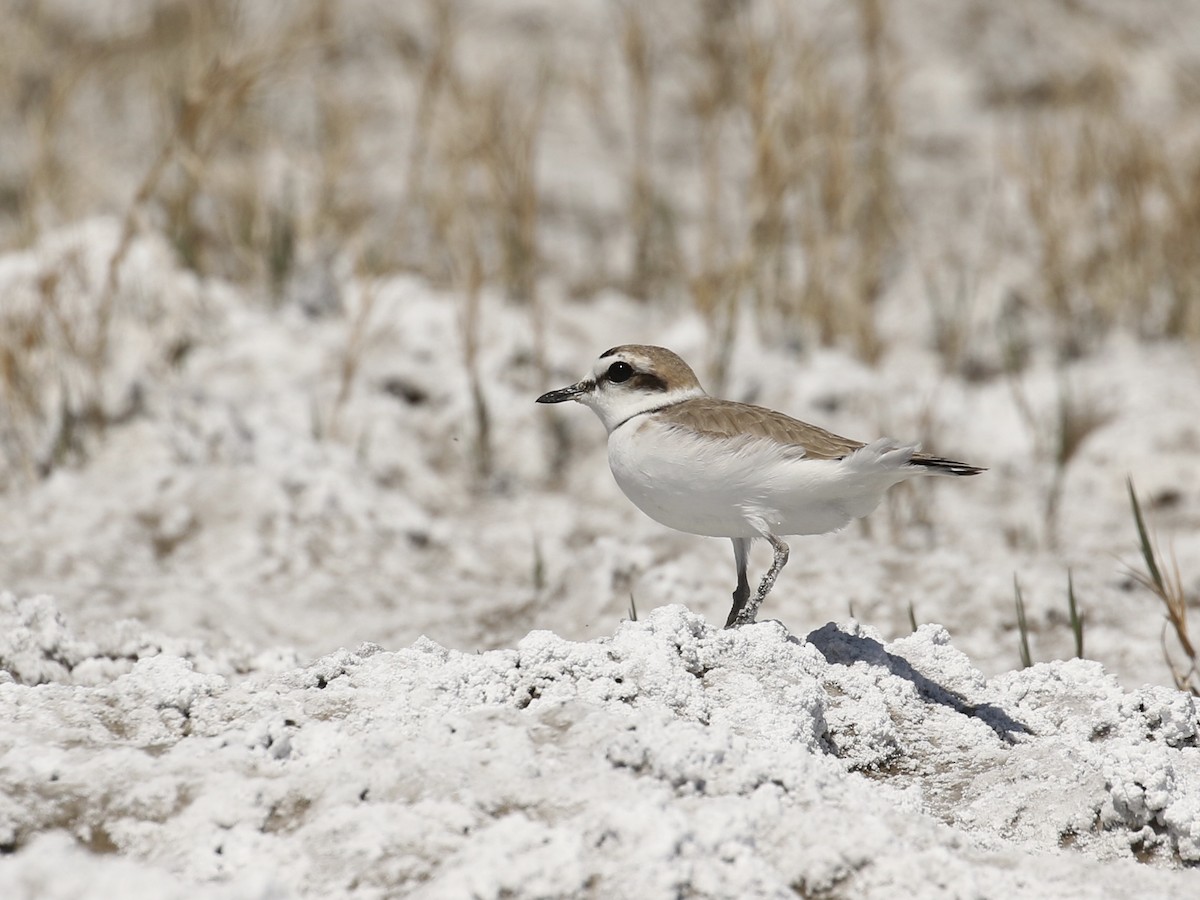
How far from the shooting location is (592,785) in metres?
2.18

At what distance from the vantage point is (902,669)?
3.09 meters

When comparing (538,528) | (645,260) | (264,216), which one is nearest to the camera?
(538,528)

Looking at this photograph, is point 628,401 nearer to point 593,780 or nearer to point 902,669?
point 902,669

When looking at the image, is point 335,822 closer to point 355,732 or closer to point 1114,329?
point 355,732

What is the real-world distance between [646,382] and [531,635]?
1401 mm

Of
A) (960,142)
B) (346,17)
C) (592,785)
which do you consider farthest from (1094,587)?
(346,17)

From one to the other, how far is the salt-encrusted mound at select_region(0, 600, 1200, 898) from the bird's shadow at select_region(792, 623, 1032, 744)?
20 millimetres

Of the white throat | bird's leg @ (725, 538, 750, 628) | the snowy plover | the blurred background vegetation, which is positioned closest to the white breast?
the snowy plover

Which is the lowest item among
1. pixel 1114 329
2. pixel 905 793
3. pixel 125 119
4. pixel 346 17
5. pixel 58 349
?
pixel 905 793

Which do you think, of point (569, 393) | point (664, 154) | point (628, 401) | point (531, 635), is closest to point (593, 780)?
point (531, 635)

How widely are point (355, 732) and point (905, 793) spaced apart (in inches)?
41.1

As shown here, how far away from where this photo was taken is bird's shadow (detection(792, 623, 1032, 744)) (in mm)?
2951

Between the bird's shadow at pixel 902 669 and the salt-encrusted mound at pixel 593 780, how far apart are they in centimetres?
2

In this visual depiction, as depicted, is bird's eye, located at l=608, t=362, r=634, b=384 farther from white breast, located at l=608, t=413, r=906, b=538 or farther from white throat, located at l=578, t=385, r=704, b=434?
white breast, located at l=608, t=413, r=906, b=538
